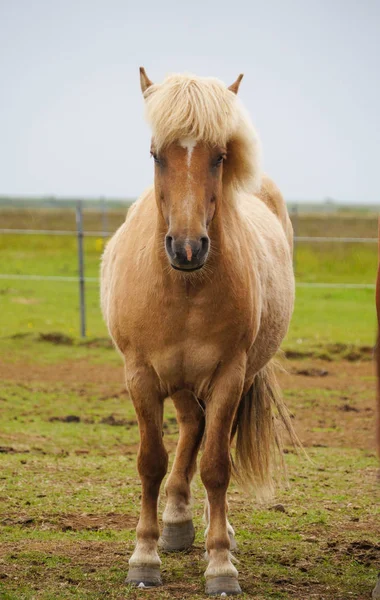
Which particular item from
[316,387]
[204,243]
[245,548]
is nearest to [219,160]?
[204,243]

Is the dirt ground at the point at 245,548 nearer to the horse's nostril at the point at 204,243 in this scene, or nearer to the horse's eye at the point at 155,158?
the horse's nostril at the point at 204,243

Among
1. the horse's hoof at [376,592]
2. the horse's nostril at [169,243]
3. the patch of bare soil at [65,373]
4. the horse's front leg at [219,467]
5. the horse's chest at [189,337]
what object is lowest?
the patch of bare soil at [65,373]

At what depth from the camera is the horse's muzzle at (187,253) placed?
11.0 feet

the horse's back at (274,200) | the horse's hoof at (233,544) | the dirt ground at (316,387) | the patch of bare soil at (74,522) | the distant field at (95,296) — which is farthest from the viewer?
the distant field at (95,296)

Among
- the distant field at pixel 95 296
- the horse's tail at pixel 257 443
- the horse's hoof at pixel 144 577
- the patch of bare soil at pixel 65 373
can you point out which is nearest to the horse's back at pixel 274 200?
the horse's tail at pixel 257 443

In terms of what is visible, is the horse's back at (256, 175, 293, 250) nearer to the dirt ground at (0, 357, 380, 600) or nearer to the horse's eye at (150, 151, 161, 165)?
the dirt ground at (0, 357, 380, 600)

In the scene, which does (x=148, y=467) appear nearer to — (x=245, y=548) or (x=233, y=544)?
(x=233, y=544)

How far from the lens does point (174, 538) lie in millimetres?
4516

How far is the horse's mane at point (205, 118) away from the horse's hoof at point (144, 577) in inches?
73.9

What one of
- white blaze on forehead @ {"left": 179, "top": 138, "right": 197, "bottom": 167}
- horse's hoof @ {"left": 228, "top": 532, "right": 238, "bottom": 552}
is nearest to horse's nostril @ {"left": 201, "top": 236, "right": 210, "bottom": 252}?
white blaze on forehead @ {"left": 179, "top": 138, "right": 197, "bottom": 167}

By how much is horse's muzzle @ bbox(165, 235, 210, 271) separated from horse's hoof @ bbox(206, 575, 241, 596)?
1436 mm

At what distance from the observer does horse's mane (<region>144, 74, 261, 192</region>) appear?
3533 millimetres

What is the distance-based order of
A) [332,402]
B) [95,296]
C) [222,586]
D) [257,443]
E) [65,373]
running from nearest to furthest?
[222,586], [257,443], [332,402], [65,373], [95,296]

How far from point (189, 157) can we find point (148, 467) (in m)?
1.50
